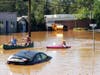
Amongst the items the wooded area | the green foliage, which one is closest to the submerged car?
the wooded area

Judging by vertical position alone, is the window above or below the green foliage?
below

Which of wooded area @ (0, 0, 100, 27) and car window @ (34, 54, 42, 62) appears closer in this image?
car window @ (34, 54, 42, 62)

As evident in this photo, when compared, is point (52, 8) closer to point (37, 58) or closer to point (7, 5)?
point (7, 5)

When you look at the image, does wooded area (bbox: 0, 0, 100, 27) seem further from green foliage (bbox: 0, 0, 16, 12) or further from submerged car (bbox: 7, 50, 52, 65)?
submerged car (bbox: 7, 50, 52, 65)

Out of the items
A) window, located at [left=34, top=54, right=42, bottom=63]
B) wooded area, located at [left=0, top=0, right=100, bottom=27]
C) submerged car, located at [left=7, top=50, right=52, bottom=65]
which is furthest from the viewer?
wooded area, located at [left=0, top=0, right=100, bottom=27]

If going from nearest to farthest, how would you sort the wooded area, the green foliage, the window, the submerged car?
the submerged car
the window
the wooded area
the green foliage

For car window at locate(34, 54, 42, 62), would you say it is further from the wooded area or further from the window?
the wooded area

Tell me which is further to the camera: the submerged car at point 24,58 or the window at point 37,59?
the window at point 37,59

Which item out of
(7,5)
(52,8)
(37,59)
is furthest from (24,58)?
(52,8)

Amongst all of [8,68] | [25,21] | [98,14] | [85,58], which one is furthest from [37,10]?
[8,68]

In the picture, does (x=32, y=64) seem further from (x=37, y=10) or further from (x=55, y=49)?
(x=37, y=10)

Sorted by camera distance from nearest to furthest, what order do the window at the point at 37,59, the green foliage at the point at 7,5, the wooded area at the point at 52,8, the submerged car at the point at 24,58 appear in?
1. the submerged car at the point at 24,58
2. the window at the point at 37,59
3. the wooded area at the point at 52,8
4. the green foliage at the point at 7,5

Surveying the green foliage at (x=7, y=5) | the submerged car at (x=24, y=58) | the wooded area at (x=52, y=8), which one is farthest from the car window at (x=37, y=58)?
the green foliage at (x=7, y=5)

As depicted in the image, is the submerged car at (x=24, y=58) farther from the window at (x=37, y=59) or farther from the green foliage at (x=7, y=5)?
the green foliage at (x=7, y=5)
